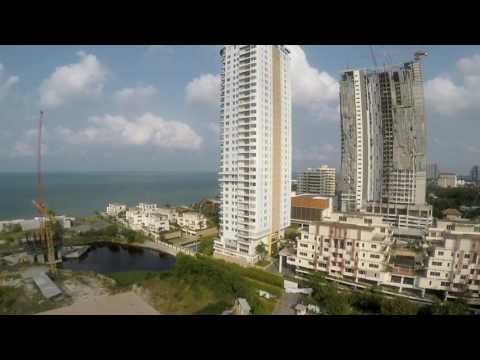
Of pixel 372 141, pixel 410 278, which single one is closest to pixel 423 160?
pixel 372 141

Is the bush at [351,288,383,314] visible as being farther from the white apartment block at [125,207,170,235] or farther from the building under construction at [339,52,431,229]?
the white apartment block at [125,207,170,235]

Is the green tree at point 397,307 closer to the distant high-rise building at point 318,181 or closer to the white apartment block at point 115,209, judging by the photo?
the white apartment block at point 115,209

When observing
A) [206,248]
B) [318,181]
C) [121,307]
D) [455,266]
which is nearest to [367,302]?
[455,266]

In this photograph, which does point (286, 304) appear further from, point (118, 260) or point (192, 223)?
point (192, 223)

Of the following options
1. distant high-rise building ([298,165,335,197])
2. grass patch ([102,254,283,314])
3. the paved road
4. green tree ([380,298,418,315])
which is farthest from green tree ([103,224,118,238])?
distant high-rise building ([298,165,335,197])
